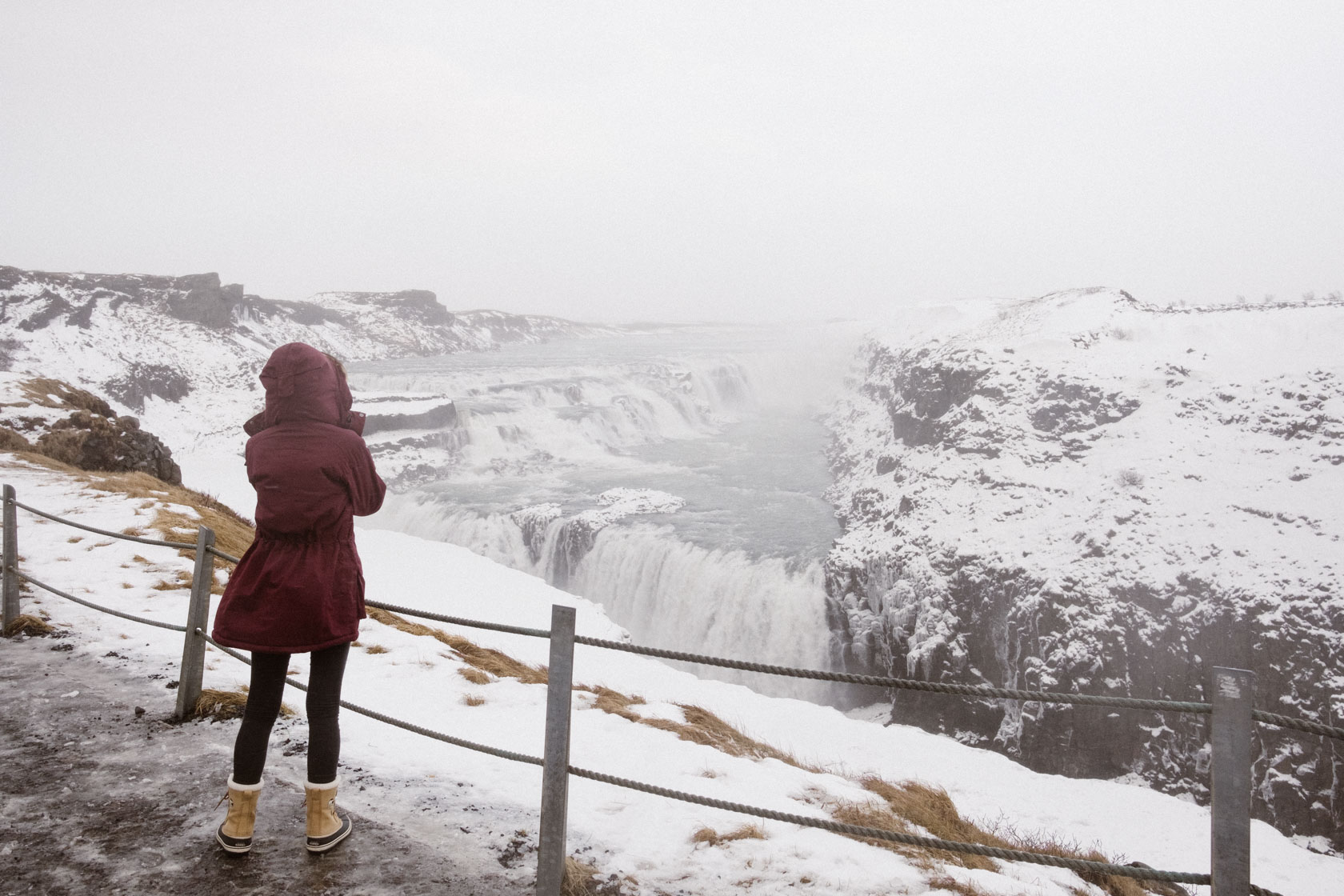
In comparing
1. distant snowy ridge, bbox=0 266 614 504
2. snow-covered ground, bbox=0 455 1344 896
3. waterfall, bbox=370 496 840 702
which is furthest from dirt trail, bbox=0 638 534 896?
distant snowy ridge, bbox=0 266 614 504

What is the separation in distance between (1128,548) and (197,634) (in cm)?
1982

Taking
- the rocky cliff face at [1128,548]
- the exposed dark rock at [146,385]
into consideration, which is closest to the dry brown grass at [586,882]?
the rocky cliff face at [1128,548]

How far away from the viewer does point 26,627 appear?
600 cm

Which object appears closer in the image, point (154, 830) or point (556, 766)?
point (556, 766)

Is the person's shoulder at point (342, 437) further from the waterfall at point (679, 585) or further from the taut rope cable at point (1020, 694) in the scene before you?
the waterfall at point (679, 585)

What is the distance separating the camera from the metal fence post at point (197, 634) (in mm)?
4355

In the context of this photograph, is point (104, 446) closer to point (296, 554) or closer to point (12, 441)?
point (12, 441)

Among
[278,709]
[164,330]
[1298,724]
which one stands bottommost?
[278,709]

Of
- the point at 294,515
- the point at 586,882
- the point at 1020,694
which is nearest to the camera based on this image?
the point at 1020,694

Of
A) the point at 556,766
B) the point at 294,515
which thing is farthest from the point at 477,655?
the point at 294,515

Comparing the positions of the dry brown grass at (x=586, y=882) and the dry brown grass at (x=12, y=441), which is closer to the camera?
the dry brown grass at (x=586, y=882)

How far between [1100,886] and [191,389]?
5843cm

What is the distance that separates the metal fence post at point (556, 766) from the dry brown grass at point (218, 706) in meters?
2.54

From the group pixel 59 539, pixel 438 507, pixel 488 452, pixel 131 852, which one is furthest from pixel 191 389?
pixel 131 852
